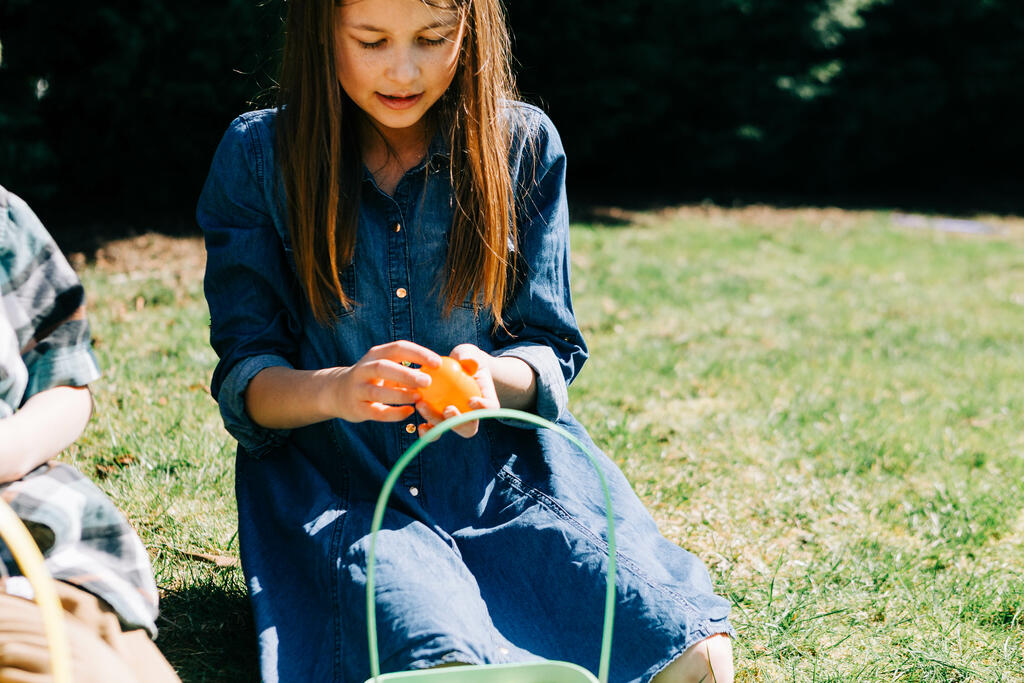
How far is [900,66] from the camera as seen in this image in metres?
9.66

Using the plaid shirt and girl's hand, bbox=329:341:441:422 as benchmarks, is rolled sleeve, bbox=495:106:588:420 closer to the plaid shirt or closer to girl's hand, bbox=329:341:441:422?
girl's hand, bbox=329:341:441:422

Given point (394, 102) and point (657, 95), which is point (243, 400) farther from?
point (657, 95)

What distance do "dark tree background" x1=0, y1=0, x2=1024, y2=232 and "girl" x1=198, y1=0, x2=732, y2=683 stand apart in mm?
3256

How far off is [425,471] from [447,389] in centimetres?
40

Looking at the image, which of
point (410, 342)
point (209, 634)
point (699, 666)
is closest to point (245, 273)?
point (410, 342)

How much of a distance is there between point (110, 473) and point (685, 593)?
1491mm

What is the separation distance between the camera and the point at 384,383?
4.76 ft

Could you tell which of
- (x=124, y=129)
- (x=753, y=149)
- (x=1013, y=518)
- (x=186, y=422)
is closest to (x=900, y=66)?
(x=753, y=149)

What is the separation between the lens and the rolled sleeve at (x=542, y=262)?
1.85 metres

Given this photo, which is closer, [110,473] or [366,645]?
[366,645]

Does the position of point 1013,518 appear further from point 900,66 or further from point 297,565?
point 900,66

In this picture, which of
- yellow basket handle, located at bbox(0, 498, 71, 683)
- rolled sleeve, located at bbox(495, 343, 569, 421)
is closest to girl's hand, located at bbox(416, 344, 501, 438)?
rolled sleeve, located at bbox(495, 343, 569, 421)

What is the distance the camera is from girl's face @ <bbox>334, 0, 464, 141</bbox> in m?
1.60

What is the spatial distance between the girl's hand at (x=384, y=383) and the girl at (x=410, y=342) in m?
0.04
